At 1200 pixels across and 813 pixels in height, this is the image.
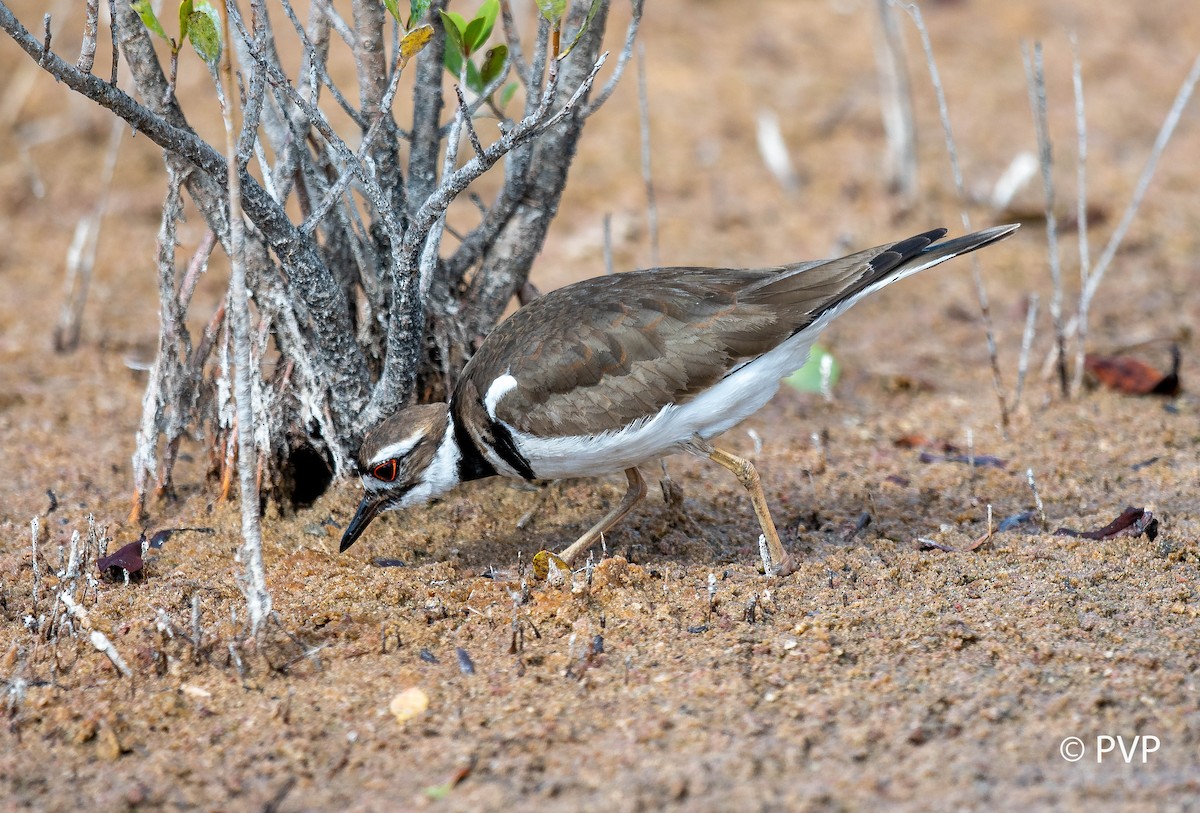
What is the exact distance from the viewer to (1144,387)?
6141 millimetres

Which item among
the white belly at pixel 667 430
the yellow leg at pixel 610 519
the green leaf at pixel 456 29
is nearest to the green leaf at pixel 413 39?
the green leaf at pixel 456 29

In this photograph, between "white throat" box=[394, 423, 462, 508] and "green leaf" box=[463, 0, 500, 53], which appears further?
"white throat" box=[394, 423, 462, 508]

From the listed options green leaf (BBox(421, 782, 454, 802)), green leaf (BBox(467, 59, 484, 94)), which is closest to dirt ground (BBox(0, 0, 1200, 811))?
green leaf (BBox(421, 782, 454, 802))

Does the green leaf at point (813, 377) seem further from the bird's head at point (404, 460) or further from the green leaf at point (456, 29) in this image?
the green leaf at point (456, 29)

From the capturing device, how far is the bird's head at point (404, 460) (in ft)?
15.4

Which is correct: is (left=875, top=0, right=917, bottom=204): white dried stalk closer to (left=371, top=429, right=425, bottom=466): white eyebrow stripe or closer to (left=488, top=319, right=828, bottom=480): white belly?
(left=488, top=319, right=828, bottom=480): white belly

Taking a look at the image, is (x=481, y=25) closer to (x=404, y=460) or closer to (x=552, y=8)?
(x=552, y=8)

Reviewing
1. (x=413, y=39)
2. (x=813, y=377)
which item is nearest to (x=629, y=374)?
(x=413, y=39)

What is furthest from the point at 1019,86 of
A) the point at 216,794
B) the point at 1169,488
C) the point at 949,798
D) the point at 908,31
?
the point at 216,794

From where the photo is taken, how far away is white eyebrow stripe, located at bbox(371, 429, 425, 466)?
467 centimetres

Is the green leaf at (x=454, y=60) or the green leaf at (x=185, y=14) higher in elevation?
the green leaf at (x=454, y=60)

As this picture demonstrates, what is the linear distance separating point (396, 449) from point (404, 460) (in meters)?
0.07

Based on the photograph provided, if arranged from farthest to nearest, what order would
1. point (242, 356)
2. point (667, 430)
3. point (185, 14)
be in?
1. point (667, 430)
2. point (185, 14)
3. point (242, 356)

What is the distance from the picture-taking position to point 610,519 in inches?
194
